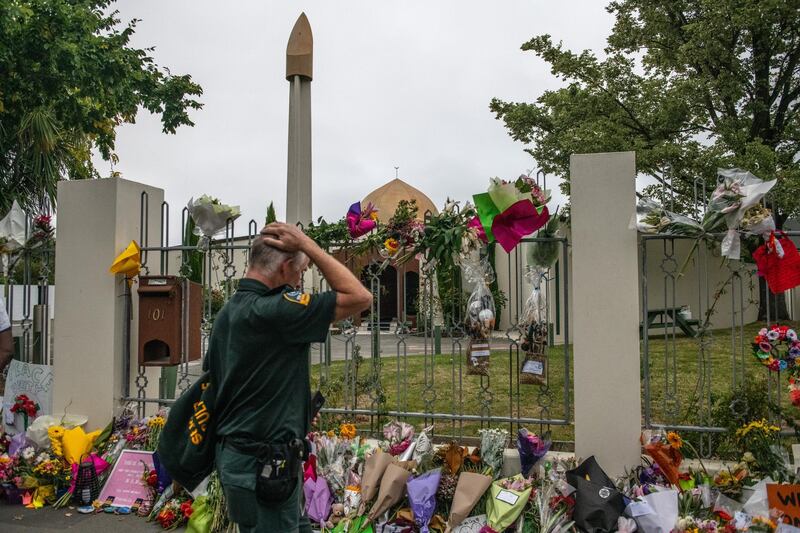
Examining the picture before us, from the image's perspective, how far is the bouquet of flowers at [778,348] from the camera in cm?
368

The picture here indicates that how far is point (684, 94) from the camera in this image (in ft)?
44.0

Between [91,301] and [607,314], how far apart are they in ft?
14.9

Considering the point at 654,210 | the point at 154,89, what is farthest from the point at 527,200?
the point at 154,89

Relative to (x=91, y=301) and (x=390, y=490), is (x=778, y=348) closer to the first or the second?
(x=390, y=490)

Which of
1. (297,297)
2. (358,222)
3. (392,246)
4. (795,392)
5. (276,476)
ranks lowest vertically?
(276,476)

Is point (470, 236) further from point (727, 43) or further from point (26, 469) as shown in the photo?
point (727, 43)

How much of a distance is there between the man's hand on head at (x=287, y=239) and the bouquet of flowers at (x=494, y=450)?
243 cm

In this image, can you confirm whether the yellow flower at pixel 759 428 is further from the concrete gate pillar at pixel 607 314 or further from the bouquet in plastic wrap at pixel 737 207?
the bouquet in plastic wrap at pixel 737 207

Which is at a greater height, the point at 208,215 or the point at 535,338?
the point at 208,215

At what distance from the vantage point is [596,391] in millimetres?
4152

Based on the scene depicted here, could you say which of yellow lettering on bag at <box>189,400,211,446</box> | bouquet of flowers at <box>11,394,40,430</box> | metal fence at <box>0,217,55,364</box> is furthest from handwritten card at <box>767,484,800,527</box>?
metal fence at <box>0,217,55,364</box>

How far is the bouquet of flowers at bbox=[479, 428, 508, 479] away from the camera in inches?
163

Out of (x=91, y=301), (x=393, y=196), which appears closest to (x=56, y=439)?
(x=91, y=301)

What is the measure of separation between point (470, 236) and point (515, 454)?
1.63 meters
